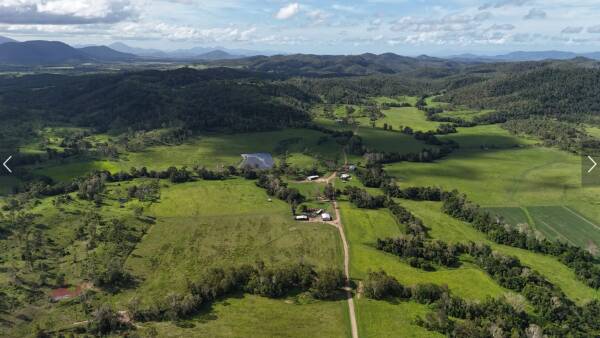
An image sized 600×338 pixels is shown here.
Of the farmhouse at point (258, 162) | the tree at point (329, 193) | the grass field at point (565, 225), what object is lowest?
the grass field at point (565, 225)

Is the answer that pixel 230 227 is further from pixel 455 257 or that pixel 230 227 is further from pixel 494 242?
pixel 494 242

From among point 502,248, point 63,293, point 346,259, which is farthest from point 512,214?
point 63,293

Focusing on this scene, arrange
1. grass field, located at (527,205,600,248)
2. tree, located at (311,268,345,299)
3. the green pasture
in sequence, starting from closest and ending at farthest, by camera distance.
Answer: the green pasture → tree, located at (311,268,345,299) → grass field, located at (527,205,600,248)

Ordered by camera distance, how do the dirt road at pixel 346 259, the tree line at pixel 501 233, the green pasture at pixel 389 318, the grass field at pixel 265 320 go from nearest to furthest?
1. the grass field at pixel 265 320
2. the green pasture at pixel 389 318
3. the dirt road at pixel 346 259
4. the tree line at pixel 501 233

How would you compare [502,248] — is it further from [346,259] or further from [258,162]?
[258,162]

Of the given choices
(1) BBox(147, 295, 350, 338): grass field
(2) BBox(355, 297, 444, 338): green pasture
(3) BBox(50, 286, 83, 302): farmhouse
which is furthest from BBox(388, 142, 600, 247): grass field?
(3) BBox(50, 286, 83, 302): farmhouse

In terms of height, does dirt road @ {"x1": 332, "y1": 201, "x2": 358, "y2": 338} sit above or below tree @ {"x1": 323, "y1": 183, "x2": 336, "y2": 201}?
below

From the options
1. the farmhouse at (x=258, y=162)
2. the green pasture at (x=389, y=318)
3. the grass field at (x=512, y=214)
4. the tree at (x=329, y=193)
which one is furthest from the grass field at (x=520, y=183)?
the green pasture at (x=389, y=318)

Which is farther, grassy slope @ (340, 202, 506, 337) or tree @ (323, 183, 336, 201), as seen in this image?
tree @ (323, 183, 336, 201)

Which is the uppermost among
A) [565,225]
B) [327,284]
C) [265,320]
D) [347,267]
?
[327,284]

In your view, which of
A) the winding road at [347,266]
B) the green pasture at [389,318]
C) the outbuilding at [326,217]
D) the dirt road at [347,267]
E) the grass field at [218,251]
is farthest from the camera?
the outbuilding at [326,217]

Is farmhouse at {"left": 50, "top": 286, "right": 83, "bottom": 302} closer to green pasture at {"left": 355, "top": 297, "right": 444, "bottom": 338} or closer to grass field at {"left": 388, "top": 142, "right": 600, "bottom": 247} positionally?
green pasture at {"left": 355, "top": 297, "right": 444, "bottom": 338}

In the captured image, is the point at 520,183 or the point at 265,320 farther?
the point at 520,183

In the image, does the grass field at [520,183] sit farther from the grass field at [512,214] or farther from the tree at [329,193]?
the tree at [329,193]
